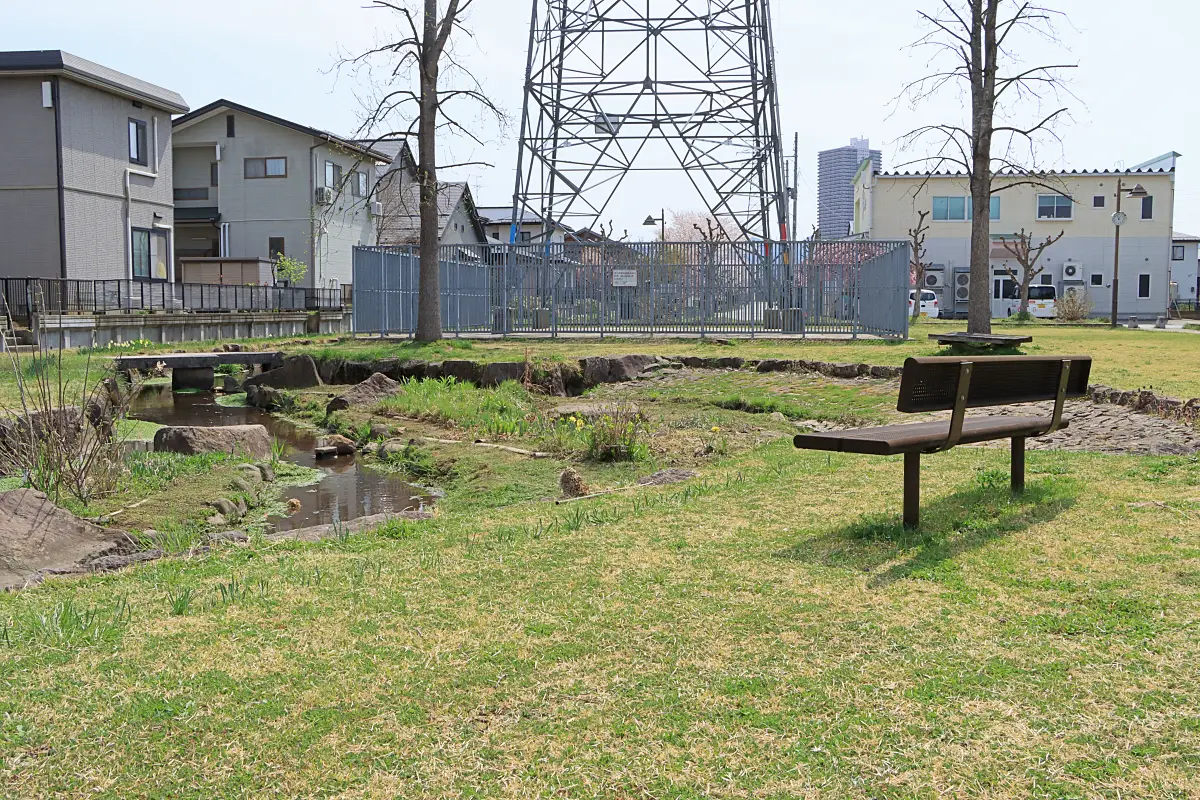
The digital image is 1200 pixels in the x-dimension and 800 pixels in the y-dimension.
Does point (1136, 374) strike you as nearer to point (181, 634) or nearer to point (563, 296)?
point (181, 634)

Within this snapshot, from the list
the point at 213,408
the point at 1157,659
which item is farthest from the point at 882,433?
the point at 213,408

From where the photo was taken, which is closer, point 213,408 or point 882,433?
point 882,433

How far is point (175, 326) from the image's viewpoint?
26406 mm

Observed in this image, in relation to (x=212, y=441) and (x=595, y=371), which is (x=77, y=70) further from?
(x=212, y=441)

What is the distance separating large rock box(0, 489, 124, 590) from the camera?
6035 millimetres

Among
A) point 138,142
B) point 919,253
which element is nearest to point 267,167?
point 138,142

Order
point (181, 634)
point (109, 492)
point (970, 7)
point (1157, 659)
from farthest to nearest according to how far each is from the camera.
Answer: point (970, 7) < point (109, 492) < point (181, 634) < point (1157, 659)

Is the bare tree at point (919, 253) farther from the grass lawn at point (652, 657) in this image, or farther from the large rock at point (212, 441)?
the grass lawn at point (652, 657)

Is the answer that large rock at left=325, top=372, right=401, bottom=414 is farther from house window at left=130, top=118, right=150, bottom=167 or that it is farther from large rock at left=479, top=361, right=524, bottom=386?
house window at left=130, top=118, right=150, bottom=167

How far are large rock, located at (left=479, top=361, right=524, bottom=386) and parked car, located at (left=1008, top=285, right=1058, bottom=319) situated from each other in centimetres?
3844

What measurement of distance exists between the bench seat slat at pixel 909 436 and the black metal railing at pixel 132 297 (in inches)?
761

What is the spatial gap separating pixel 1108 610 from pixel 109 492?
276 inches

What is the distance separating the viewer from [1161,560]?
208 inches

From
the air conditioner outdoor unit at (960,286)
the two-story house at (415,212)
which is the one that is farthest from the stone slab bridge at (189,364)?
the air conditioner outdoor unit at (960,286)
